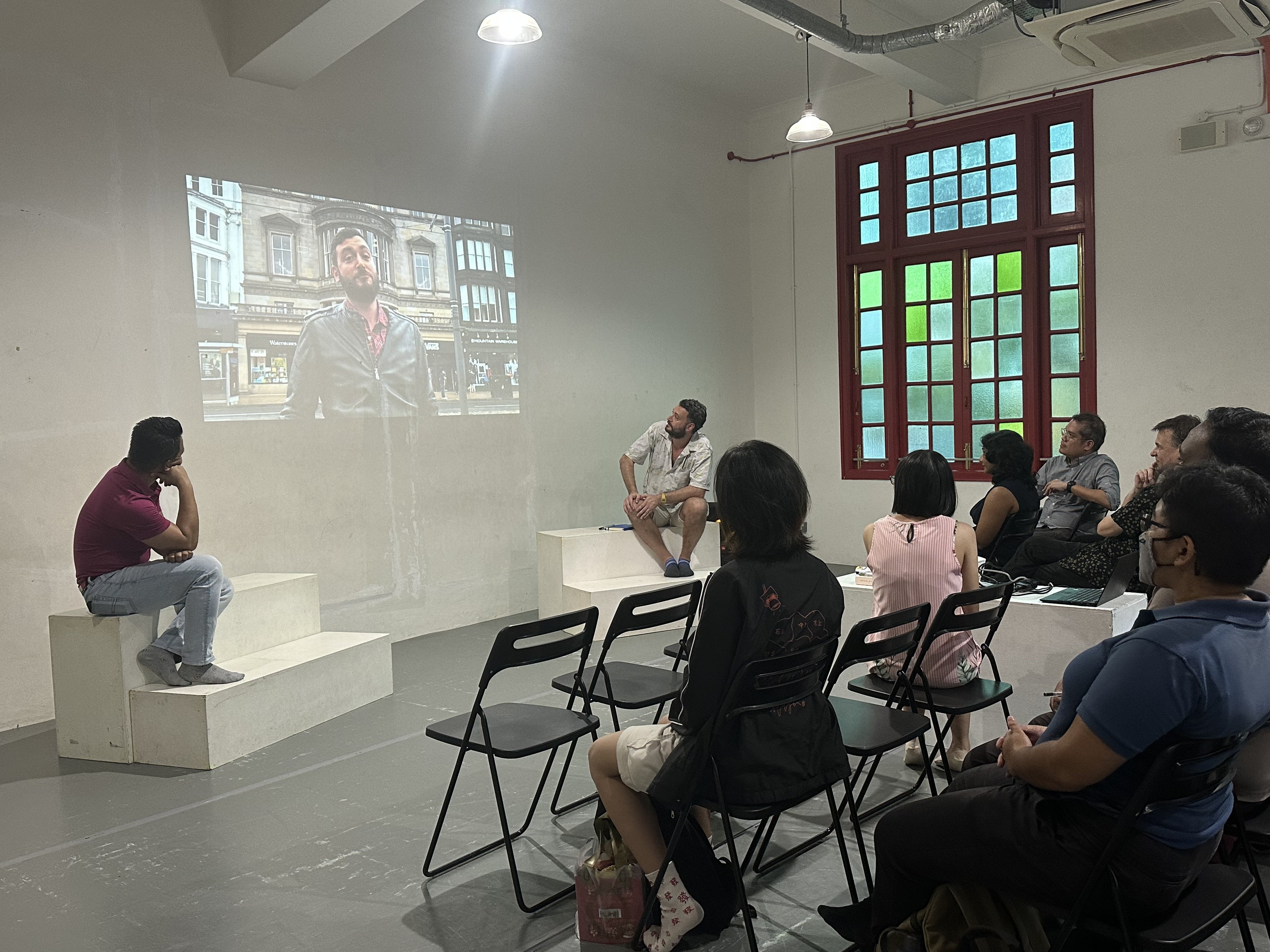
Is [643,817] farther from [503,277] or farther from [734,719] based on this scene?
[503,277]

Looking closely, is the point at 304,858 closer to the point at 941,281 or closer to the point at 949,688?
the point at 949,688

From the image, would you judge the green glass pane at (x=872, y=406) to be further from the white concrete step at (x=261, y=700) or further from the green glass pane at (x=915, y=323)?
the white concrete step at (x=261, y=700)

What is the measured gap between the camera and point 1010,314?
7570 mm

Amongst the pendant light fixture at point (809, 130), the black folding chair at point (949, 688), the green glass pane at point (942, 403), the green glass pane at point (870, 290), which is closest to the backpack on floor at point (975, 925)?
the black folding chair at point (949, 688)

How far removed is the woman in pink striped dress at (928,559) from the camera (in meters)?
3.27

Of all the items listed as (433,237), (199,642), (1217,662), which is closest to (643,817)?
(1217,662)

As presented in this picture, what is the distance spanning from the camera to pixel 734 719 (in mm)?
2332

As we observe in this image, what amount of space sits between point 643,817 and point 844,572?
5.86 meters

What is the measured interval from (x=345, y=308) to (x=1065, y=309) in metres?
5.06

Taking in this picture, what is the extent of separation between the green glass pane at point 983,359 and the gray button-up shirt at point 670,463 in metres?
2.43

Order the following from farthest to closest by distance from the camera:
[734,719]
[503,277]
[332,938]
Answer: [503,277], [332,938], [734,719]

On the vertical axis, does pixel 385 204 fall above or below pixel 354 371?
above

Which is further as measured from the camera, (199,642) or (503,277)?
(503,277)

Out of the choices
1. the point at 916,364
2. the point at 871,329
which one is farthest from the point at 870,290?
the point at 916,364
